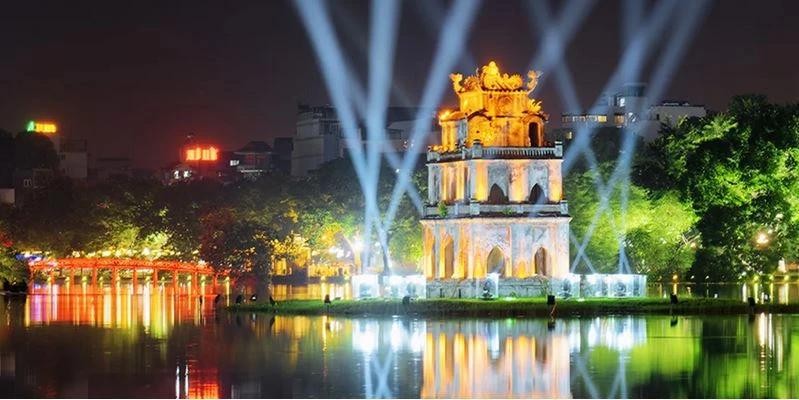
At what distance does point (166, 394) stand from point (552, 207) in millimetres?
40124

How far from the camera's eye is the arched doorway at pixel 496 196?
92.5m

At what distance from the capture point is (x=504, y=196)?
9338 centimetres

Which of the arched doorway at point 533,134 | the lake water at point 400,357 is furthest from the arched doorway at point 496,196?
the lake water at point 400,357

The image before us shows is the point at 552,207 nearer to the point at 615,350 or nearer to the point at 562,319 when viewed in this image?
the point at 562,319

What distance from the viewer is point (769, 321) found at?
7844 cm

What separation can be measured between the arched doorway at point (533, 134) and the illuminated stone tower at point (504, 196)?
0.15 ft

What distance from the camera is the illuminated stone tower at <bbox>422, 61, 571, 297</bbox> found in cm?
9106

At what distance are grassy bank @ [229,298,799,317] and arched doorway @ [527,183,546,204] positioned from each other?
669 cm

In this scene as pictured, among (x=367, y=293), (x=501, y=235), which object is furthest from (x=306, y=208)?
(x=501, y=235)

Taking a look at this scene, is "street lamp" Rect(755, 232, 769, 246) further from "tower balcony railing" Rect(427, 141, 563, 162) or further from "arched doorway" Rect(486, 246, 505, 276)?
"tower balcony railing" Rect(427, 141, 563, 162)

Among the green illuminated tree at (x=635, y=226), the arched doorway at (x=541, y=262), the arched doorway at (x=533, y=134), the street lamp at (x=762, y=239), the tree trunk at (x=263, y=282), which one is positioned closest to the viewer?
the arched doorway at (x=533, y=134)

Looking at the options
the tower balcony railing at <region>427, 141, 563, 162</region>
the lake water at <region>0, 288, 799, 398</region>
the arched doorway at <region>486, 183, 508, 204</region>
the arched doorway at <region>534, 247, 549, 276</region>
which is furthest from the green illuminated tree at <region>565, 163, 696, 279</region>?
the lake water at <region>0, 288, 799, 398</region>

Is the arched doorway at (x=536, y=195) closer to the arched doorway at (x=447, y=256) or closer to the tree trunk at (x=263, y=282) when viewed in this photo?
the arched doorway at (x=447, y=256)

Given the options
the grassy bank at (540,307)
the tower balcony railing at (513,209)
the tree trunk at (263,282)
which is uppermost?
the tower balcony railing at (513,209)
